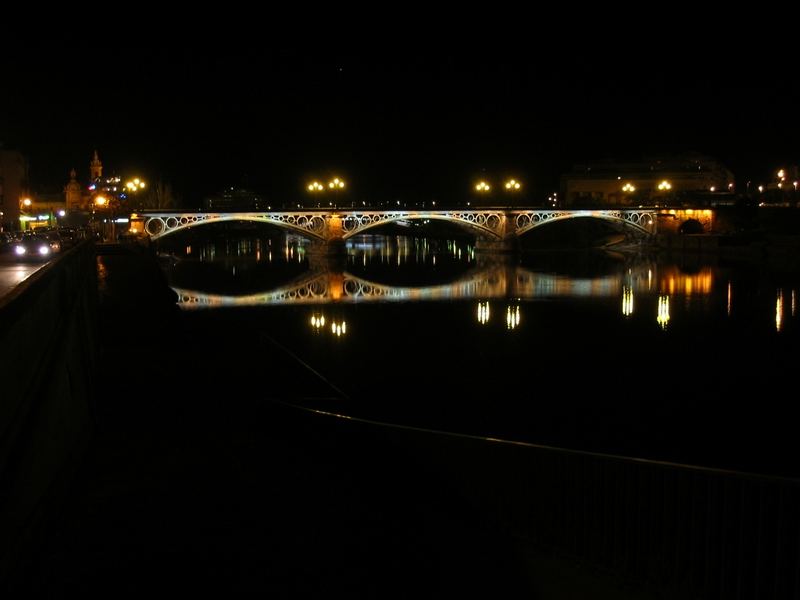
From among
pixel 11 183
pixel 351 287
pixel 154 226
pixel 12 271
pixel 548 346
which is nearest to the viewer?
pixel 12 271

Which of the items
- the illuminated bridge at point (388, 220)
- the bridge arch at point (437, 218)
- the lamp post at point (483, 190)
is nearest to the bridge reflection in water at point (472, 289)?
the illuminated bridge at point (388, 220)

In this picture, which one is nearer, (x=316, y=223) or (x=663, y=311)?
(x=663, y=311)

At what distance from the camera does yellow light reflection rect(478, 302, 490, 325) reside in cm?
3377

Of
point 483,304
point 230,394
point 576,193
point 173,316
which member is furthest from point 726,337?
point 576,193

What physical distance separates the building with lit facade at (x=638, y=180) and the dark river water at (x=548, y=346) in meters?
46.8

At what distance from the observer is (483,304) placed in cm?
3925

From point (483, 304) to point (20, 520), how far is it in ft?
111

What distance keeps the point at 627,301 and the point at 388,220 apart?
3012 centimetres

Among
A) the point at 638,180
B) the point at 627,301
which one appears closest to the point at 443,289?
the point at 627,301

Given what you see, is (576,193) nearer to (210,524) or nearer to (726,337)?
(726,337)

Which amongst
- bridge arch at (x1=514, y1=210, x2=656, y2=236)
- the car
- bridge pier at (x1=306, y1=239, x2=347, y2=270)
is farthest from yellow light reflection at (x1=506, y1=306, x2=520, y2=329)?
bridge arch at (x1=514, y1=210, x2=656, y2=236)

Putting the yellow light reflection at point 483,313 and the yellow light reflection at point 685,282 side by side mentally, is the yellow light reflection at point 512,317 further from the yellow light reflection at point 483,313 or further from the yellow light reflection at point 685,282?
the yellow light reflection at point 685,282

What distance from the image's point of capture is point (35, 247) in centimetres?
3030

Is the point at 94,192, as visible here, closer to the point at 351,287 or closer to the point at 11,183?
the point at 11,183
